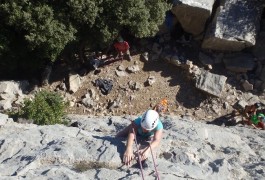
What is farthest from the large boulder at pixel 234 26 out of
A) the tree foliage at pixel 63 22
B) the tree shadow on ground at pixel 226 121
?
the tree shadow on ground at pixel 226 121

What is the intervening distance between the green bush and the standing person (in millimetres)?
5045

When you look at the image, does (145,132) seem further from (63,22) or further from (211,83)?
(211,83)

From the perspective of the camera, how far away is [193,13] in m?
18.0

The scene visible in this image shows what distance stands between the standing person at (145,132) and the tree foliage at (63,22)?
6896 millimetres

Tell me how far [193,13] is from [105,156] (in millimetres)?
10641

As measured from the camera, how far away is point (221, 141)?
11.2 m

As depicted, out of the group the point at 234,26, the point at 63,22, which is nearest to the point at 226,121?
the point at 234,26

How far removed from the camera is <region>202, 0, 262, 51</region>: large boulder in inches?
699

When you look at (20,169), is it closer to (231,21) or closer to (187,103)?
(187,103)

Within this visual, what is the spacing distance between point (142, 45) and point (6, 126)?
9103 millimetres

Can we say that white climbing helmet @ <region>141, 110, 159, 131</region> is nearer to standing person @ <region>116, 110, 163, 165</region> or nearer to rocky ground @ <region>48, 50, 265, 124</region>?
standing person @ <region>116, 110, 163, 165</region>

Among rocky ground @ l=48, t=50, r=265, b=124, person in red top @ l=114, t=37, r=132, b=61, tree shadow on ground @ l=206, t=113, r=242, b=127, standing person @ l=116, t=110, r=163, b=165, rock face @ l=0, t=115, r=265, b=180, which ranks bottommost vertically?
tree shadow on ground @ l=206, t=113, r=242, b=127

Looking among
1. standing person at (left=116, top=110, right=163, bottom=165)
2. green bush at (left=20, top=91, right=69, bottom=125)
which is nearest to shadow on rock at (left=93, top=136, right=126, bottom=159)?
standing person at (left=116, top=110, right=163, bottom=165)

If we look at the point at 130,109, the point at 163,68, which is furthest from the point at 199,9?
the point at 130,109
